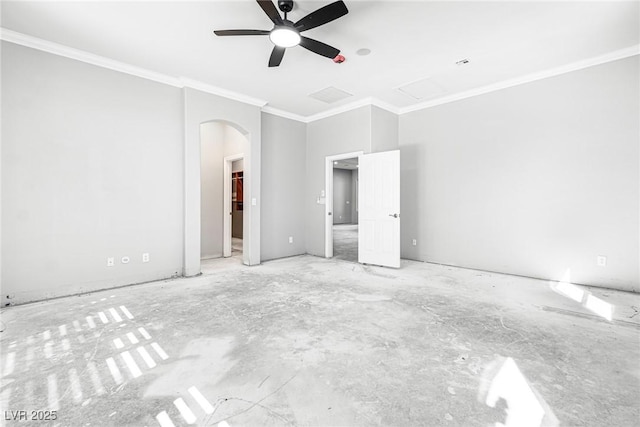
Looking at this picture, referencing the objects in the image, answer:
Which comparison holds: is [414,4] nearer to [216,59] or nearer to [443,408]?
[216,59]

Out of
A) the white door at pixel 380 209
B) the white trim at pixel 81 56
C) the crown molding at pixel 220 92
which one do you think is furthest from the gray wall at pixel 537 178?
the white trim at pixel 81 56

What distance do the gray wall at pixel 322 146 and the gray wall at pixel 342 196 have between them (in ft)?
24.1

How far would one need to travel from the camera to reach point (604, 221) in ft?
12.1

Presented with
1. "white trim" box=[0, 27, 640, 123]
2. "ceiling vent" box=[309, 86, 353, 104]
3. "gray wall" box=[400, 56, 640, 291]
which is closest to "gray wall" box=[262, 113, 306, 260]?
"white trim" box=[0, 27, 640, 123]

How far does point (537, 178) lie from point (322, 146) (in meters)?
3.71

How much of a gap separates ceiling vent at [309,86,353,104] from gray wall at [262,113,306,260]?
3.75 ft

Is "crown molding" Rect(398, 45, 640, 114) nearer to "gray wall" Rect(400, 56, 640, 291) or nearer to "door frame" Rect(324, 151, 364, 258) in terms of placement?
"gray wall" Rect(400, 56, 640, 291)

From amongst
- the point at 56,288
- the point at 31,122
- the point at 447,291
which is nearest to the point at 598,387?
the point at 447,291

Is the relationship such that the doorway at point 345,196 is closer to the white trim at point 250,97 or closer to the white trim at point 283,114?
the white trim at point 283,114

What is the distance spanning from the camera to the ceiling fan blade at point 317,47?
8.96 ft

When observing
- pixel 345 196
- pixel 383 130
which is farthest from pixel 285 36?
pixel 345 196

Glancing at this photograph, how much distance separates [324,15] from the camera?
240cm

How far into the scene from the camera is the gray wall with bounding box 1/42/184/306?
3160 mm

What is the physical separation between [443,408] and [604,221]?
378 cm
